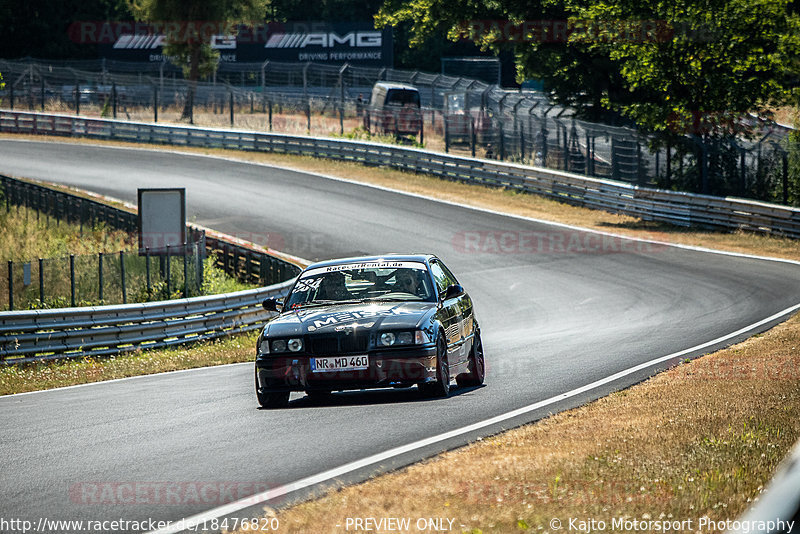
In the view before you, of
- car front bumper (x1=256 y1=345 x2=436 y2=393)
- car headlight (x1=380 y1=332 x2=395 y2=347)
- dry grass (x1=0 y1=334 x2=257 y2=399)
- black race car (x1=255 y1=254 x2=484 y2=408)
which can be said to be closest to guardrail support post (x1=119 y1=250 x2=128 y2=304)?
dry grass (x1=0 y1=334 x2=257 y2=399)

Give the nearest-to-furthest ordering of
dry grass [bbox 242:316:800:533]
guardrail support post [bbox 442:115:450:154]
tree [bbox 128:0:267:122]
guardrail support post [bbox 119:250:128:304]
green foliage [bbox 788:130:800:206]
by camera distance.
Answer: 1. dry grass [bbox 242:316:800:533]
2. guardrail support post [bbox 119:250:128:304]
3. green foliage [bbox 788:130:800:206]
4. guardrail support post [bbox 442:115:450:154]
5. tree [bbox 128:0:267:122]

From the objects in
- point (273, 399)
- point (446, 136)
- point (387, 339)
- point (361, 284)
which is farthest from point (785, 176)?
point (273, 399)

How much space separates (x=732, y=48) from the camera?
3183 centimetres

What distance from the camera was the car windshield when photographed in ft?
38.7

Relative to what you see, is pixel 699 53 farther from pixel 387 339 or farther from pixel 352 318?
pixel 387 339

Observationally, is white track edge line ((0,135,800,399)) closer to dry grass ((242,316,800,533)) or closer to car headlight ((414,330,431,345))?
car headlight ((414,330,431,345))

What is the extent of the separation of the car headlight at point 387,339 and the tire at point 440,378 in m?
0.46

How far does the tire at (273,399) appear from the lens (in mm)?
10828

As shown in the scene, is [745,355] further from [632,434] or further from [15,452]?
[15,452]

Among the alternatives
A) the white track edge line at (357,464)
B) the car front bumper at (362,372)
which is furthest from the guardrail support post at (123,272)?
the white track edge line at (357,464)

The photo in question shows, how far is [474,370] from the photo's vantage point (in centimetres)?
1252

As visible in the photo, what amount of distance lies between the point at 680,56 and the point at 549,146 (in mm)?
7662

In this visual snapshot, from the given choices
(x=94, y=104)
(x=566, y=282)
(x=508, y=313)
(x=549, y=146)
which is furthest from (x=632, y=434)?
(x=94, y=104)

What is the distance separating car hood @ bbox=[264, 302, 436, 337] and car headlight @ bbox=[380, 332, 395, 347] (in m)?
0.06
